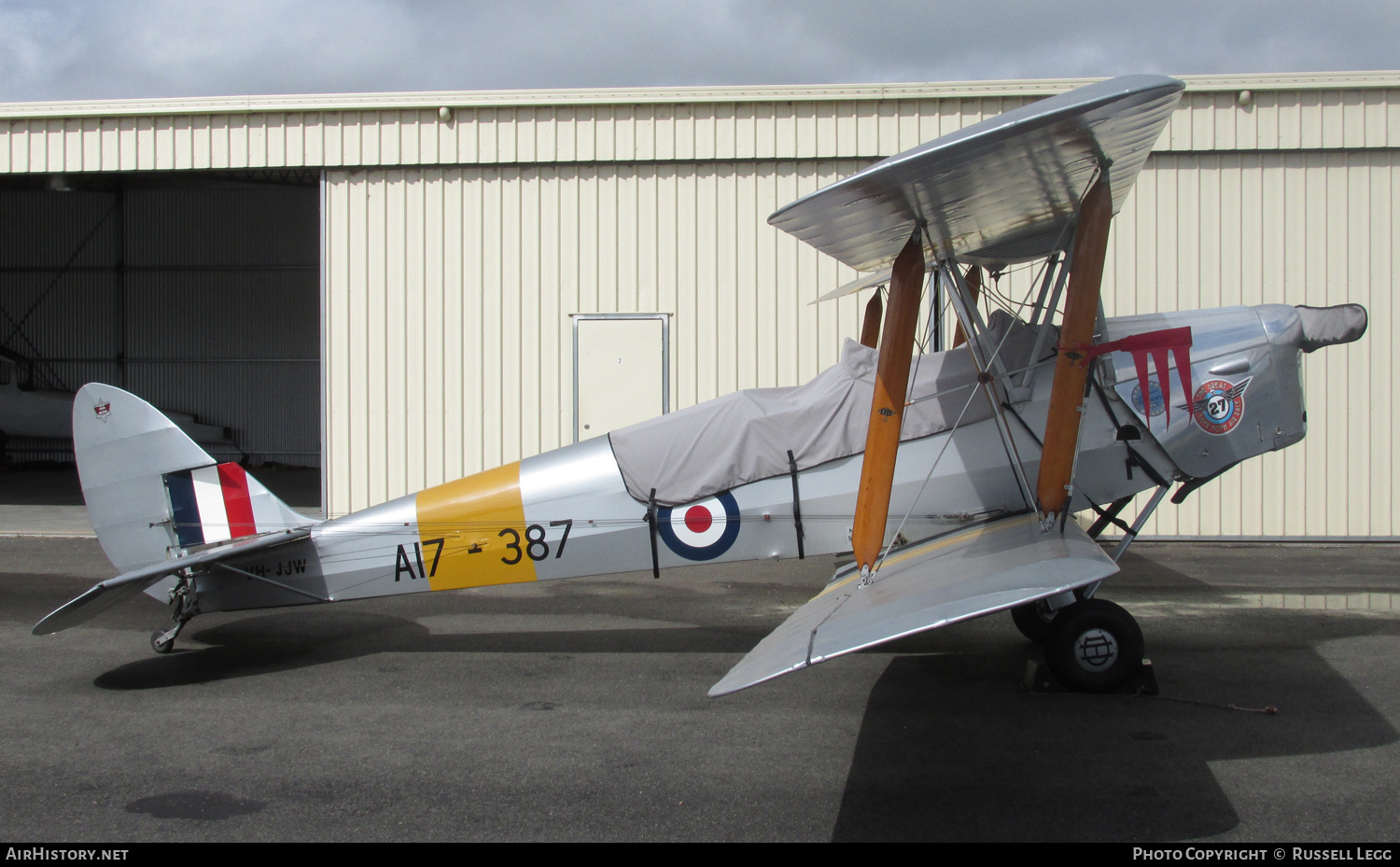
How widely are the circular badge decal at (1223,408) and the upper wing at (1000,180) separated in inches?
48.0

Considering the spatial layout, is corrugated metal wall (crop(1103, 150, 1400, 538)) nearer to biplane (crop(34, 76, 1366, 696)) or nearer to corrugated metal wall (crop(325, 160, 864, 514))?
corrugated metal wall (crop(325, 160, 864, 514))

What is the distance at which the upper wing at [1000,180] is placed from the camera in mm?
4055

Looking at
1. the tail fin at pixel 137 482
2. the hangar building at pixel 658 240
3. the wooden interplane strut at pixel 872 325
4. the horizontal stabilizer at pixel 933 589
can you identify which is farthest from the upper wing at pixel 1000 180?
the hangar building at pixel 658 240

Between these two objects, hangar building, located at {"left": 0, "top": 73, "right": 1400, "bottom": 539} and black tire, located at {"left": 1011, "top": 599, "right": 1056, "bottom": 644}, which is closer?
black tire, located at {"left": 1011, "top": 599, "right": 1056, "bottom": 644}

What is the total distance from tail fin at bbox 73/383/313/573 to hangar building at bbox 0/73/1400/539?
5.15 meters

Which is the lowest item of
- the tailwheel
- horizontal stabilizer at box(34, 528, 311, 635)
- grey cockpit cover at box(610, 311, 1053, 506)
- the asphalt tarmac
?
the asphalt tarmac

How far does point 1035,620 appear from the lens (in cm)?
621

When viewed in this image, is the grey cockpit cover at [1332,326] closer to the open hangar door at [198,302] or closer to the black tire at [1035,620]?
the black tire at [1035,620]

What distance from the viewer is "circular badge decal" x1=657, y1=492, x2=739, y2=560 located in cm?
569

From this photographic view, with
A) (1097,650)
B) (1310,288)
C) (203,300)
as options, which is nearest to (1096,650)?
(1097,650)

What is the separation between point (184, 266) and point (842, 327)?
18.1 metres

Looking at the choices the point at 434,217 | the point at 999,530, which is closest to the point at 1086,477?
the point at 999,530

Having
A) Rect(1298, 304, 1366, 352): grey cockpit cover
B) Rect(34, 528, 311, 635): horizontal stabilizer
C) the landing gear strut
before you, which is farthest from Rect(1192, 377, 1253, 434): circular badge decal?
the landing gear strut

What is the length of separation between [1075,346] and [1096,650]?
5.25 feet
